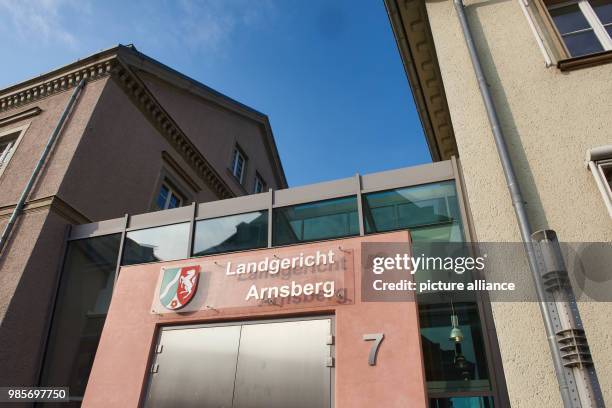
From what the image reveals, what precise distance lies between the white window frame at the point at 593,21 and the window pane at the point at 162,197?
11745 mm

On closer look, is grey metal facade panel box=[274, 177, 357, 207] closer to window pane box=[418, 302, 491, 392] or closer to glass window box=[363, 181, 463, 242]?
glass window box=[363, 181, 463, 242]

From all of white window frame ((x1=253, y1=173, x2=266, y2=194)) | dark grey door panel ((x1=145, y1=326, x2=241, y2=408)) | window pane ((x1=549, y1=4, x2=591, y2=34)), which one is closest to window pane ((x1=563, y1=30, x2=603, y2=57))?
window pane ((x1=549, y1=4, x2=591, y2=34))

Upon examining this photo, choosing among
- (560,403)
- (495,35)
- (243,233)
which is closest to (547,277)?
(560,403)

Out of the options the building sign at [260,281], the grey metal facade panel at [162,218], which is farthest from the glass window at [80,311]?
the building sign at [260,281]

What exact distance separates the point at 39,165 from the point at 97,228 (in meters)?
2.69

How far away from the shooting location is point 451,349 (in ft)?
19.3

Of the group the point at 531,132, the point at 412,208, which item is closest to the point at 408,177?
the point at 412,208

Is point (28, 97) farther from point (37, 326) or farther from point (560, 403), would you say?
point (560, 403)

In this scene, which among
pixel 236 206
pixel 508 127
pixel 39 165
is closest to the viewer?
pixel 508 127

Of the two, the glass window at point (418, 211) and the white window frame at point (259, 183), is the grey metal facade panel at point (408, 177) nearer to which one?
the glass window at point (418, 211)

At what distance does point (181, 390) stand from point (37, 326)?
15.0 feet

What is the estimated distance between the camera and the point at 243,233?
327 inches

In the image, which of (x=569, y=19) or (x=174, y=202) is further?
(x=174, y=202)

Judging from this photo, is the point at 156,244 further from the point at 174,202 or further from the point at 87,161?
the point at 174,202
